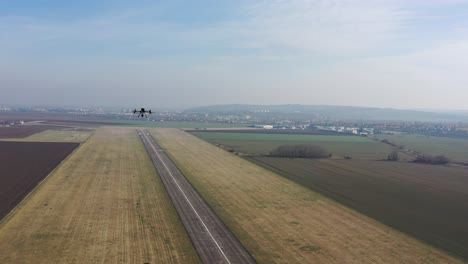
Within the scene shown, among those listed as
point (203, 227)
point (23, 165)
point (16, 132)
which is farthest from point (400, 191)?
point (16, 132)

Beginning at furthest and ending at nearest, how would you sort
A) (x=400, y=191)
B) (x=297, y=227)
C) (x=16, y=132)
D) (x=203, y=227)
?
(x=16, y=132) → (x=400, y=191) → (x=297, y=227) → (x=203, y=227)

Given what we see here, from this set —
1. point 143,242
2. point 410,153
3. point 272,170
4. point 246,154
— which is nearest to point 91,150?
point 246,154

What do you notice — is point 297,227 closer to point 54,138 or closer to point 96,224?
point 96,224

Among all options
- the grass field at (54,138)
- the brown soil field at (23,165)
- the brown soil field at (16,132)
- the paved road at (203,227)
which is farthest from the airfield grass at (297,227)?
the brown soil field at (16,132)

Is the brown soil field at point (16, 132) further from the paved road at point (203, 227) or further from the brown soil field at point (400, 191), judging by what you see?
the paved road at point (203, 227)

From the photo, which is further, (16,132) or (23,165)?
Answer: (16,132)

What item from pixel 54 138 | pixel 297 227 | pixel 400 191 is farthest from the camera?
pixel 54 138

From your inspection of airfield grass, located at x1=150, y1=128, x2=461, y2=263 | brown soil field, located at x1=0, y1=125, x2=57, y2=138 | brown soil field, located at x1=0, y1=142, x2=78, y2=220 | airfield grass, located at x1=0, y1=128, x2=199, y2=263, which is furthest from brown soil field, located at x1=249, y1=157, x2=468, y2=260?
brown soil field, located at x1=0, y1=125, x2=57, y2=138
